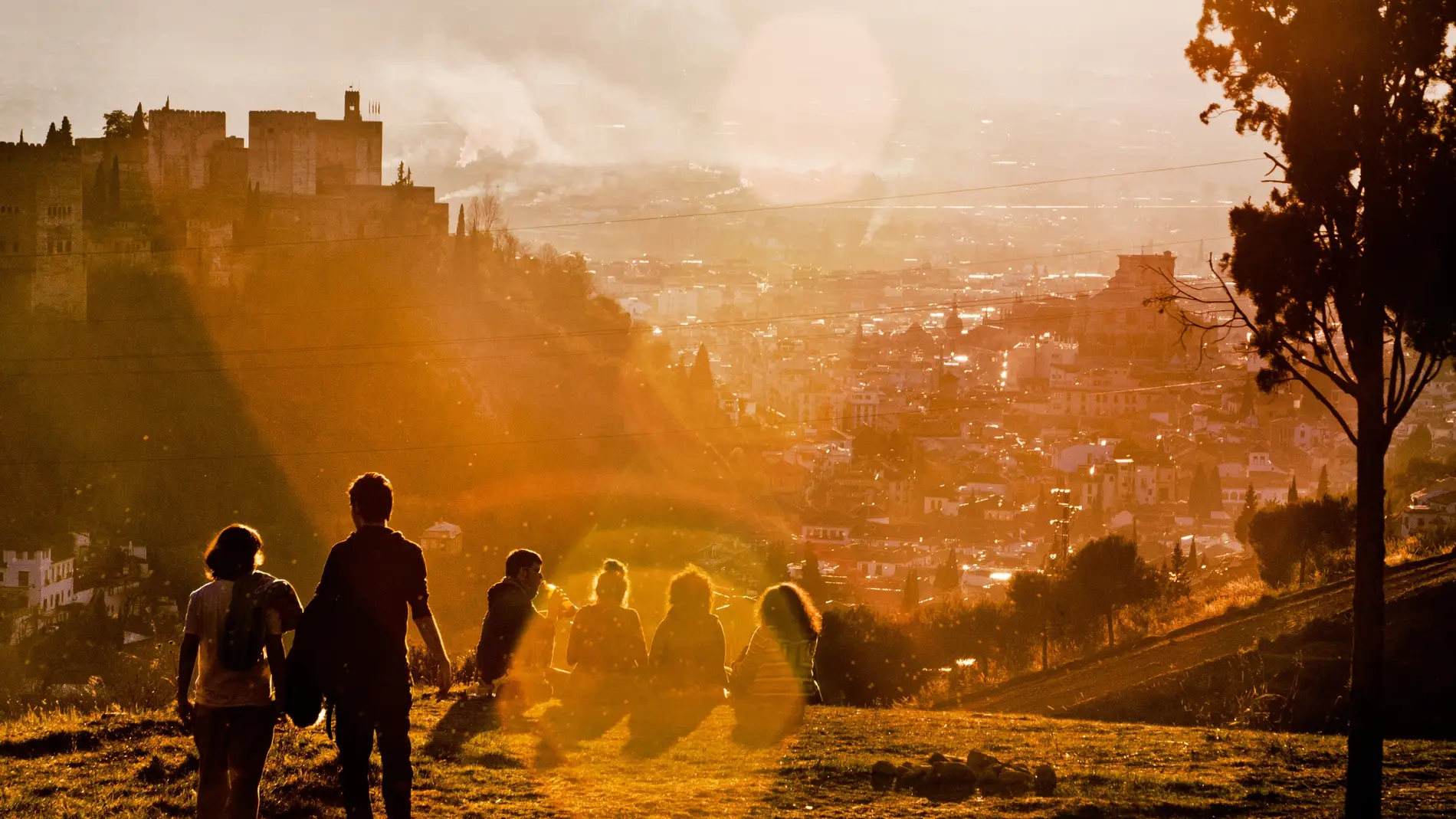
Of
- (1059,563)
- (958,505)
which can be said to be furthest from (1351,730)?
(958,505)

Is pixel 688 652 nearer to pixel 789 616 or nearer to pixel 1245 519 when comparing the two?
pixel 789 616

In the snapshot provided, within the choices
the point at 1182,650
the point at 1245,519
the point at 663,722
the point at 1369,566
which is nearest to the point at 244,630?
the point at 663,722

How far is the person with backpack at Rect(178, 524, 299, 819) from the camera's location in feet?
22.3

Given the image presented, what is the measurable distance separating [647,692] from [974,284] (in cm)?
9686

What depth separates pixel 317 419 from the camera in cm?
5231

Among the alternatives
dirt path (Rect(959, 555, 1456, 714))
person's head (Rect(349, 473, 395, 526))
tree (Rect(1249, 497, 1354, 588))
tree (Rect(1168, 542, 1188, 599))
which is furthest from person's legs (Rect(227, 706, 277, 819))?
tree (Rect(1249, 497, 1354, 588))

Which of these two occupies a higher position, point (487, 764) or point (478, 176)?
point (478, 176)

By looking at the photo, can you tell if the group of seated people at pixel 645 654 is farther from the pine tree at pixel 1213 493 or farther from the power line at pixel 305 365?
the pine tree at pixel 1213 493

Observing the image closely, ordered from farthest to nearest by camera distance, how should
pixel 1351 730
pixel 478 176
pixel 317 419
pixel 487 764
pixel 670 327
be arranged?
pixel 478 176 → pixel 670 327 → pixel 317 419 → pixel 487 764 → pixel 1351 730

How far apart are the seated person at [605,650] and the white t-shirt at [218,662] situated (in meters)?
4.90

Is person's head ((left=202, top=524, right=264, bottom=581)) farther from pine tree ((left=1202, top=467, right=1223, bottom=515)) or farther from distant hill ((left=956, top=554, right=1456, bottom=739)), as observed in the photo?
pine tree ((left=1202, top=467, right=1223, bottom=515))

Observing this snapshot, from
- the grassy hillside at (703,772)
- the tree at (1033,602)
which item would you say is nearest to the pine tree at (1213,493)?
the tree at (1033,602)

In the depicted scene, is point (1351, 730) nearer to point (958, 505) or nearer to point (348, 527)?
point (348, 527)

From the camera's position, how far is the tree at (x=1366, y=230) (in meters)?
8.55
